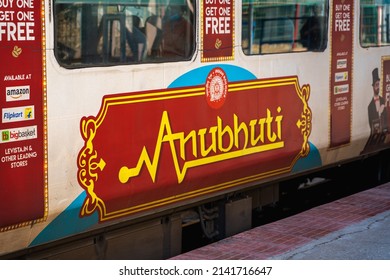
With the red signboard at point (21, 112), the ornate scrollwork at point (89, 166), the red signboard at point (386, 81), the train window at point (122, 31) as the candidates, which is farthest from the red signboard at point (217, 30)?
the red signboard at point (386, 81)

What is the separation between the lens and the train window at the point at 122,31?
18.3 ft

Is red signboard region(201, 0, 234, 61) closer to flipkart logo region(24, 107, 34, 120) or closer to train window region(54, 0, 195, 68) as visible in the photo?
train window region(54, 0, 195, 68)

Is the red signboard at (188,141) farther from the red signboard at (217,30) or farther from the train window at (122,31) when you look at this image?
the train window at (122,31)

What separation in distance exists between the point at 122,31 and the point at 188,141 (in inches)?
39.6

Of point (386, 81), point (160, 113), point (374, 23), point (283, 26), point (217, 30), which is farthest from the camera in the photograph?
point (386, 81)

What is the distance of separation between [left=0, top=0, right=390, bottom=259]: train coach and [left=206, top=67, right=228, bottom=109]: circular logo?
0.4 inches

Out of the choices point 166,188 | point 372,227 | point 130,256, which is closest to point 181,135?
point 166,188

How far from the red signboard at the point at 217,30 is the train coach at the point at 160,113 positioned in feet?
0.04

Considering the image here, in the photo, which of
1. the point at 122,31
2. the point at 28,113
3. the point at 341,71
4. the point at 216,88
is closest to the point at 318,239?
the point at 216,88

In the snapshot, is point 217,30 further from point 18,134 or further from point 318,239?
point 18,134

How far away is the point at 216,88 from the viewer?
271 inches

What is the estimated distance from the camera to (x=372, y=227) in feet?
24.8

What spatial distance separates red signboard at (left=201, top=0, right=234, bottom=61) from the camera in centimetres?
668

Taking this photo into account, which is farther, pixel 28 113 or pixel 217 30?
pixel 217 30
